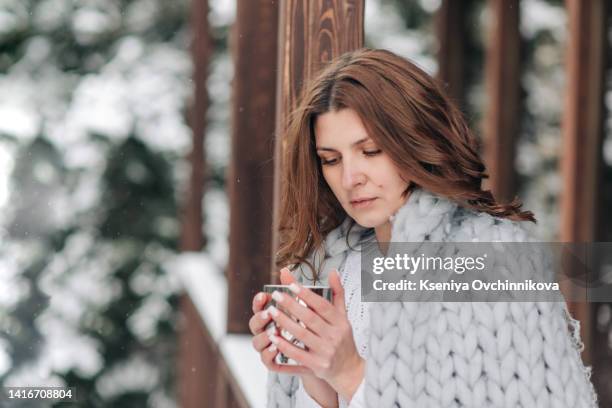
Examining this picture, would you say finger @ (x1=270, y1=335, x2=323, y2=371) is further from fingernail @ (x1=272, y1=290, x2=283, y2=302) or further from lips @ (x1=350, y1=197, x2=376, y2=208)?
lips @ (x1=350, y1=197, x2=376, y2=208)

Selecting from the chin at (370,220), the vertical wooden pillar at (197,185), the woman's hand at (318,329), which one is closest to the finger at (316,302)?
the woman's hand at (318,329)

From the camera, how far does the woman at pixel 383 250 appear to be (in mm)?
1213

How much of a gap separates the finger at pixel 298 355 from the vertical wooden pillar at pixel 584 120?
210 centimetres

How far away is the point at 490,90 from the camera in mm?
3869

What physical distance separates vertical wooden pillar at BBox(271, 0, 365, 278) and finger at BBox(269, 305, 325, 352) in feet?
2.11

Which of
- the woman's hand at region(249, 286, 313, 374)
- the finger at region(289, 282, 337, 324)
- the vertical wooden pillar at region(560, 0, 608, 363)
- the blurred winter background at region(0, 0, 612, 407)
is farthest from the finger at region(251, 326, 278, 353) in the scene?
the blurred winter background at region(0, 0, 612, 407)

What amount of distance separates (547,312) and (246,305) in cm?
154

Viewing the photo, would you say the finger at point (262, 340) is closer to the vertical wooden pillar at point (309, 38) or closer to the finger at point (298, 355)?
the finger at point (298, 355)

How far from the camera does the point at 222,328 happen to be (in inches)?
114

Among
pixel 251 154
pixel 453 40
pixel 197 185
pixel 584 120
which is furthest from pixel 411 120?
pixel 197 185

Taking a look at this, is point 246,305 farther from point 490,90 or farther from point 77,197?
point 77,197

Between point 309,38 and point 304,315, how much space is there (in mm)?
752

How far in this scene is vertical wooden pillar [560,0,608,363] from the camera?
9.93 ft

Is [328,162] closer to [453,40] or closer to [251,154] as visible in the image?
[251,154]
